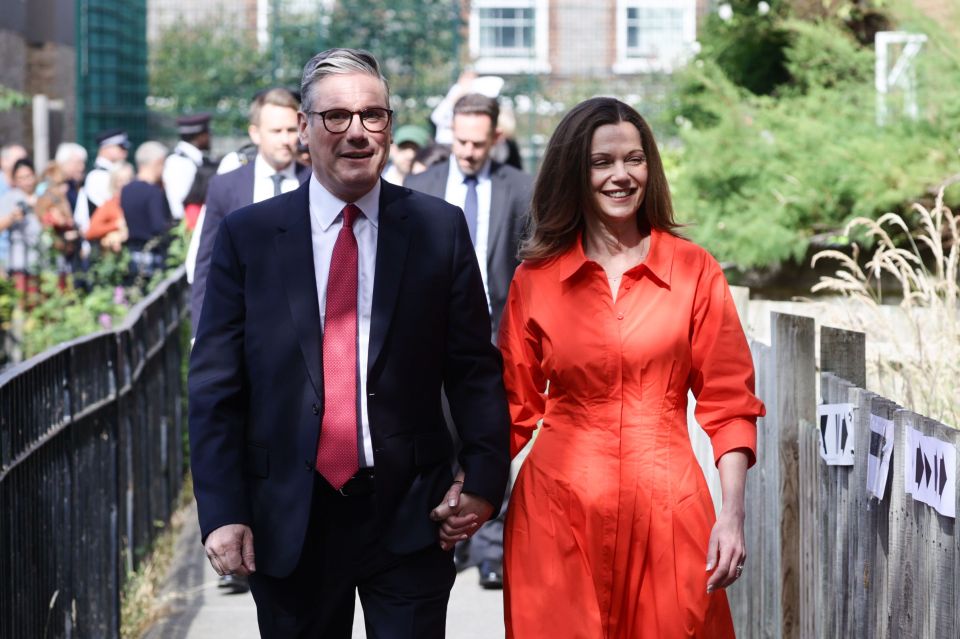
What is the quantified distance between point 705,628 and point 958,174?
15.8 feet

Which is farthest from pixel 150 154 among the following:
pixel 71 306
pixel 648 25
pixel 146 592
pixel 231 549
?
pixel 648 25

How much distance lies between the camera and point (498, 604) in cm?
699

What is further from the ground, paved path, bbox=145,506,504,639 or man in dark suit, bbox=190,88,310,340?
man in dark suit, bbox=190,88,310,340

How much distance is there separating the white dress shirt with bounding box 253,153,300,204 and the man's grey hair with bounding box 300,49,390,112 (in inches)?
118

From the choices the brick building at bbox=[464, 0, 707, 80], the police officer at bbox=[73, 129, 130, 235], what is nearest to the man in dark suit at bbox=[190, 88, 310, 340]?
the police officer at bbox=[73, 129, 130, 235]

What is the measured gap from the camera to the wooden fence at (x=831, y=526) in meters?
3.24

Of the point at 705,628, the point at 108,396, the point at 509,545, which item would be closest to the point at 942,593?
the point at 705,628

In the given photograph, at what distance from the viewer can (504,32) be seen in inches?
1088

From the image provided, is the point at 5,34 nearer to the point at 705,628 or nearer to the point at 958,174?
the point at 958,174

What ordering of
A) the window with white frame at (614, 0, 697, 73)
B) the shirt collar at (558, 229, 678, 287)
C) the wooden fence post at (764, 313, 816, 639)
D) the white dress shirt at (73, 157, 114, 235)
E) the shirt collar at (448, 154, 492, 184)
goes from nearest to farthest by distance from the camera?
the shirt collar at (558, 229, 678, 287) < the wooden fence post at (764, 313, 816, 639) < the shirt collar at (448, 154, 492, 184) < the white dress shirt at (73, 157, 114, 235) < the window with white frame at (614, 0, 697, 73)

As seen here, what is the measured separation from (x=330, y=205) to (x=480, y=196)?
361cm

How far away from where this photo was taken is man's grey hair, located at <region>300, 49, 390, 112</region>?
369 cm

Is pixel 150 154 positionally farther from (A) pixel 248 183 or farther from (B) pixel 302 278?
(B) pixel 302 278

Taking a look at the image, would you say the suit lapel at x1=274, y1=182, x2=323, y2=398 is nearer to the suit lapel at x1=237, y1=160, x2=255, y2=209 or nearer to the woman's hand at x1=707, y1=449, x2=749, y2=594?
the woman's hand at x1=707, y1=449, x2=749, y2=594
